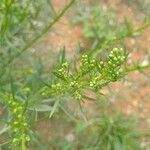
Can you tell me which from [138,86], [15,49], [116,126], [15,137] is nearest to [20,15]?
[15,49]

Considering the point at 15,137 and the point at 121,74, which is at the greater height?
the point at 121,74

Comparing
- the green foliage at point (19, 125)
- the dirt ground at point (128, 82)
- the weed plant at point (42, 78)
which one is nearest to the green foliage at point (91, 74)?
the weed plant at point (42, 78)

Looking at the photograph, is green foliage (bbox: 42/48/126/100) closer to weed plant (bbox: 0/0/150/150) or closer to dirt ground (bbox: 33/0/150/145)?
weed plant (bbox: 0/0/150/150)

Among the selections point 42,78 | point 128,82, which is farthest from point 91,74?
point 128,82

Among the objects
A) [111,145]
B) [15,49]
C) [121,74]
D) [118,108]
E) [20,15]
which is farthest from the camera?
[118,108]

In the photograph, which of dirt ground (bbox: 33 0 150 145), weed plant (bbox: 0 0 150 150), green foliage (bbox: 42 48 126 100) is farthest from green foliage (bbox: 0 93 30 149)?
dirt ground (bbox: 33 0 150 145)

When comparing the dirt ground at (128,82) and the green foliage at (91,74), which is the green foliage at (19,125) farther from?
the dirt ground at (128,82)

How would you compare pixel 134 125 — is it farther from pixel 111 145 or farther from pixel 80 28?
pixel 80 28

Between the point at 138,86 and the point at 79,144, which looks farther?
the point at 138,86

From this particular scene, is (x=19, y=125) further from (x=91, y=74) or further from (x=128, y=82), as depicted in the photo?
(x=128, y=82)
